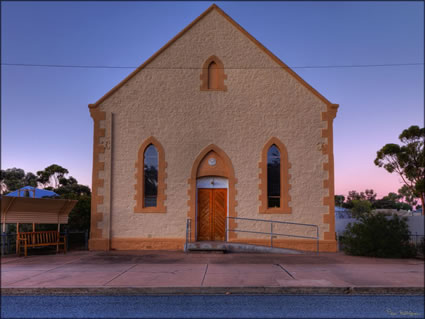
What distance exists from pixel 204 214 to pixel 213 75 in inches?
237

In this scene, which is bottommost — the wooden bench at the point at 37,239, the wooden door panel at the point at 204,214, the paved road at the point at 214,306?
the paved road at the point at 214,306

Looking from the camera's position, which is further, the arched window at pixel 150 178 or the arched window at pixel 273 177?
the arched window at pixel 273 177

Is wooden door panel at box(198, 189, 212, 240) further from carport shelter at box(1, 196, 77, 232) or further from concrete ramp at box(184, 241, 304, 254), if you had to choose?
carport shelter at box(1, 196, 77, 232)

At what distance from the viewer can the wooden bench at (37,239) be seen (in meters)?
14.3

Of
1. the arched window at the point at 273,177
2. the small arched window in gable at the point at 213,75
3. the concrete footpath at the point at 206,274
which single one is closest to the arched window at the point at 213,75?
the small arched window in gable at the point at 213,75

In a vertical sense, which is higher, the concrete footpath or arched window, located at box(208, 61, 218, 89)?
arched window, located at box(208, 61, 218, 89)

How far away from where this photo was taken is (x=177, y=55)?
17.6 m

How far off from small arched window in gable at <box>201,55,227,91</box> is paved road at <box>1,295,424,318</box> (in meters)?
10.9

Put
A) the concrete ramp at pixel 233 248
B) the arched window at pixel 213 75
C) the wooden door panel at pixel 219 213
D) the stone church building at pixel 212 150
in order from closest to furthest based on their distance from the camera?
the concrete ramp at pixel 233 248 < the stone church building at pixel 212 150 < the wooden door panel at pixel 219 213 < the arched window at pixel 213 75

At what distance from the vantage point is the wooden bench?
14.3 meters

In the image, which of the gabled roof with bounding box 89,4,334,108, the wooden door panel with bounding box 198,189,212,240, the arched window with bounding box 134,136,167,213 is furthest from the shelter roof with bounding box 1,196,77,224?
the wooden door panel with bounding box 198,189,212,240

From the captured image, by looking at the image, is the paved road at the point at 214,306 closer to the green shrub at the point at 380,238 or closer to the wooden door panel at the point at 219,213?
the green shrub at the point at 380,238

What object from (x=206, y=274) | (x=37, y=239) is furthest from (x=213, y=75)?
(x=206, y=274)

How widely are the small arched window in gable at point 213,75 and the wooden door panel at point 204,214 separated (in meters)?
4.46
